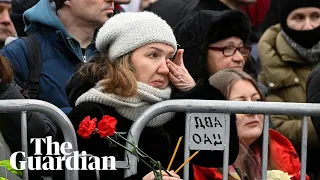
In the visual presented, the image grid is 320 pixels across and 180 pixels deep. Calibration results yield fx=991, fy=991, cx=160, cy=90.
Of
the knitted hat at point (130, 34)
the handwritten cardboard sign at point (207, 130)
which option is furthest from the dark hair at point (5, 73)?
the handwritten cardboard sign at point (207, 130)

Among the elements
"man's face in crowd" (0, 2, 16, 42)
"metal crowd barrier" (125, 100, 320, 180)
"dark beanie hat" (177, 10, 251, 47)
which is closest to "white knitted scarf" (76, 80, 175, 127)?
"metal crowd barrier" (125, 100, 320, 180)

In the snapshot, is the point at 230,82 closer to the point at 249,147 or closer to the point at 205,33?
the point at 249,147

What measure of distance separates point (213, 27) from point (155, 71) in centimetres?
157

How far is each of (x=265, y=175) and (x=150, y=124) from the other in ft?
2.22

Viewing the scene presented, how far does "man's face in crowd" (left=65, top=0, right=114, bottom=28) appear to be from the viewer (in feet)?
21.1

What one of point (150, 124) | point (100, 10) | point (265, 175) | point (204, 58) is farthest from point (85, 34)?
point (265, 175)

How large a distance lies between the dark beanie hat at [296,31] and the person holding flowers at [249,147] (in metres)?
1.67

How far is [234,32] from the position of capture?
696 cm

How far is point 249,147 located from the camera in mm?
5840

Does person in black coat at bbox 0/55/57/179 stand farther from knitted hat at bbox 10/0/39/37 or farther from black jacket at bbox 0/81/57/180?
knitted hat at bbox 10/0/39/37

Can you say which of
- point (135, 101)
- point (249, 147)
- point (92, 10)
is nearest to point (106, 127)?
point (135, 101)

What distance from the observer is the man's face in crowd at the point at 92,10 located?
643 cm

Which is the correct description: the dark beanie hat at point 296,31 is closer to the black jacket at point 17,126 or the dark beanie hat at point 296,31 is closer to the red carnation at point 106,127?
the black jacket at point 17,126

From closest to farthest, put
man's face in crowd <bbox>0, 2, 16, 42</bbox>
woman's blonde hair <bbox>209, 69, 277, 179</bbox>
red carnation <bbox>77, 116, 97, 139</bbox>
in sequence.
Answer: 1. red carnation <bbox>77, 116, 97, 139</bbox>
2. woman's blonde hair <bbox>209, 69, 277, 179</bbox>
3. man's face in crowd <bbox>0, 2, 16, 42</bbox>
